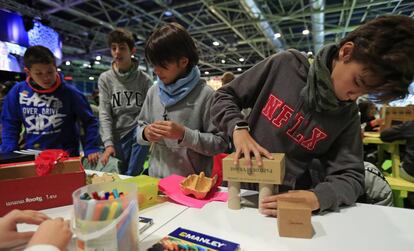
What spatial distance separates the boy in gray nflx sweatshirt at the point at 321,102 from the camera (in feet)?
2.39

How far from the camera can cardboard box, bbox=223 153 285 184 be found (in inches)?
29.8

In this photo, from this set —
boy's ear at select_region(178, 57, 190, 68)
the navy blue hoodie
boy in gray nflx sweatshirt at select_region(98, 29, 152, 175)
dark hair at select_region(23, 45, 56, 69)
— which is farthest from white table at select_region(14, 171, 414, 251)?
boy in gray nflx sweatshirt at select_region(98, 29, 152, 175)

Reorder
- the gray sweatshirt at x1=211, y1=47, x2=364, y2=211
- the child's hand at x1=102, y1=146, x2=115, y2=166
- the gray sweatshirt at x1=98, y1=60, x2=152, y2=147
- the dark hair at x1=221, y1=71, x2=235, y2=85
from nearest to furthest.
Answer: the gray sweatshirt at x1=211, y1=47, x2=364, y2=211 < the child's hand at x1=102, y1=146, x2=115, y2=166 < the gray sweatshirt at x1=98, y1=60, x2=152, y2=147 < the dark hair at x1=221, y1=71, x2=235, y2=85

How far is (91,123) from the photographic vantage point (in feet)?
5.52

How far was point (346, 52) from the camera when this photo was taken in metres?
0.81

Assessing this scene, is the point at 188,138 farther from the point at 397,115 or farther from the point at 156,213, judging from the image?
the point at 397,115

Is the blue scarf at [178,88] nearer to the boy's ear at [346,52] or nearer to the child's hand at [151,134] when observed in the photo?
the child's hand at [151,134]

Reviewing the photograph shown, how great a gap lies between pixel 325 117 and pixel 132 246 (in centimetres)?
71

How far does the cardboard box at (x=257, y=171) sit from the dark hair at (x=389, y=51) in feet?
1.12

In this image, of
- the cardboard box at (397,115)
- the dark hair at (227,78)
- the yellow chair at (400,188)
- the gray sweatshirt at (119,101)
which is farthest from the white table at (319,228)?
the cardboard box at (397,115)

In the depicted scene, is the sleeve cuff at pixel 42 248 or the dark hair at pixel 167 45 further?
the dark hair at pixel 167 45

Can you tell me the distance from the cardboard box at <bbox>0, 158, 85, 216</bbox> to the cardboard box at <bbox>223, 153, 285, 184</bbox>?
0.49 metres

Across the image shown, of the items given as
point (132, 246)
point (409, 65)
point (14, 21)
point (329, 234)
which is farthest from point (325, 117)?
point (14, 21)

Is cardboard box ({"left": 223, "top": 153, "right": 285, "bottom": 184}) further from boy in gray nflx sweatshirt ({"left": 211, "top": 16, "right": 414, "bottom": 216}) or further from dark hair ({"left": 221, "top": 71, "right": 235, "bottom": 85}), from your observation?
dark hair ({"left": 221, "top": 71, "right": 235, "bottom": 85})
